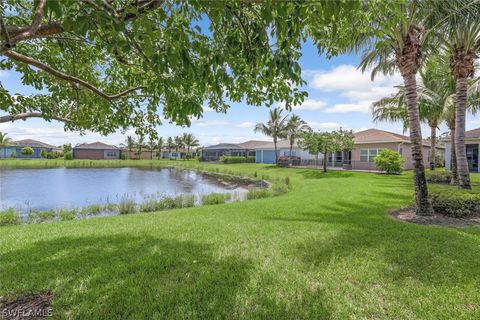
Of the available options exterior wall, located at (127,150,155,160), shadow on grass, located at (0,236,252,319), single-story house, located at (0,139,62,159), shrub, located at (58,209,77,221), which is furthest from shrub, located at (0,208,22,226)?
single-story house, located at (0,139,62,159)

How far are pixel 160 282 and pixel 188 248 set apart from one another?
141cm

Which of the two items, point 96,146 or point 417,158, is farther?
point 96,146

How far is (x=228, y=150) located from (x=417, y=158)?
49.3 m

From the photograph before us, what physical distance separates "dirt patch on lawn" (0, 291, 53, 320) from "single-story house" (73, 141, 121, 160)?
68.9 metres

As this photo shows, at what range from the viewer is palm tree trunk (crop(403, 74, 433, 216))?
760cm

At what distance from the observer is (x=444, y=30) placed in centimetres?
879

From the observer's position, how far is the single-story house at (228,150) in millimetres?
54219

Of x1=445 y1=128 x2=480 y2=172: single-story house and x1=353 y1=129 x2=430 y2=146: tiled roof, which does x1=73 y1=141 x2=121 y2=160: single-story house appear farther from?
x1=445 y1=128 x2=480 y2=172: single-story house

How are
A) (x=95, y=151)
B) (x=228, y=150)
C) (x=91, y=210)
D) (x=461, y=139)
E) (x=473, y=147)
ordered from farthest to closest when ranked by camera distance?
(x=95, y=151), (x=228, y=150), (x=473, y=147), (x=91, y=210), (x=461, y=139)

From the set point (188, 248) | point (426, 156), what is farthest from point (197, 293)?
point (426, 156)

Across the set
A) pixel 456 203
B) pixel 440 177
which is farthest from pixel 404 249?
pixel 440 177

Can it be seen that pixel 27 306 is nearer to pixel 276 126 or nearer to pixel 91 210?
pixel 91 210

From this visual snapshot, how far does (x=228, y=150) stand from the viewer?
56375mm

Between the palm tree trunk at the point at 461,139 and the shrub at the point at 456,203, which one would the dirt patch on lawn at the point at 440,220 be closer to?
the shrub at the point at 456,203
